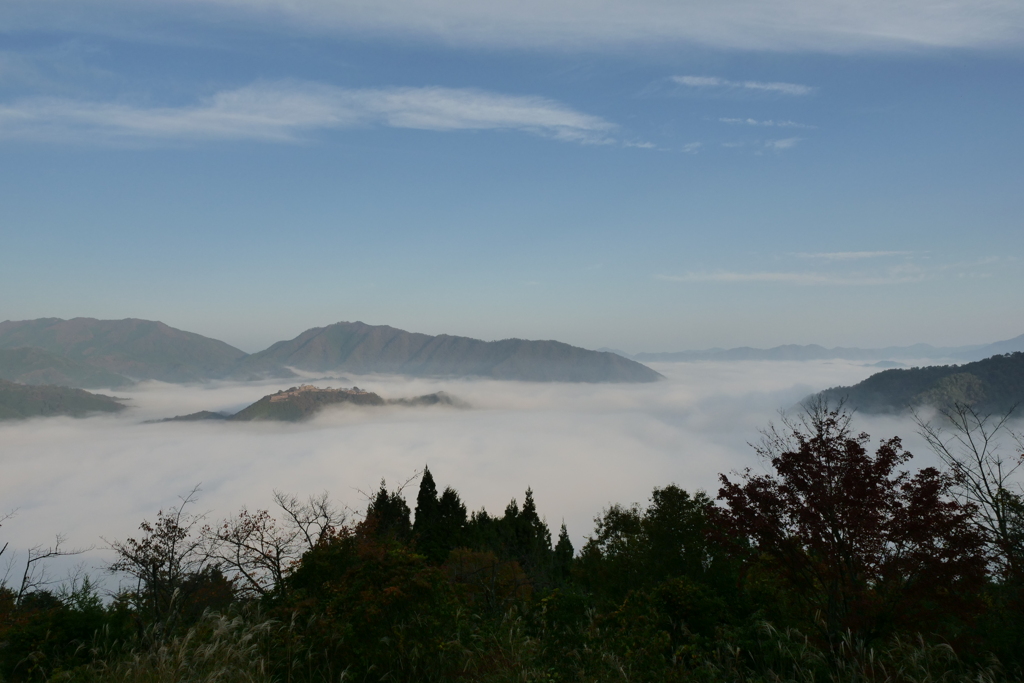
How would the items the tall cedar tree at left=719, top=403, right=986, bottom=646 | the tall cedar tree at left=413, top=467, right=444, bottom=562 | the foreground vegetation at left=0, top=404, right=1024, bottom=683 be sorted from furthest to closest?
the tall cedar tree at left=413, top=467, right=444, bottom=562 → the tall cedar tree at left=719, top=403, right=986, bottom=646 → the foreground vegetation at left=0, top=404, right=1024, bottom=683

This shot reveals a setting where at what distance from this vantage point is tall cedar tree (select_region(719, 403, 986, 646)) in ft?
30.0

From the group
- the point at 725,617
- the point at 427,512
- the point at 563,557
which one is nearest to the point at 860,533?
the point at 725,617

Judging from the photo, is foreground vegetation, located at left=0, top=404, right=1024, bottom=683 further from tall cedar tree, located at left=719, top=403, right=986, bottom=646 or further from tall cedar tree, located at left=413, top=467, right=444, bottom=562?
tall cedar tree, located at left=413, top=467, right=444, bottom=562

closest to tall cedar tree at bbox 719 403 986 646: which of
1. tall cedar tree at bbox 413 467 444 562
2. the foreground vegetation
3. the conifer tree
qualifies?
the foreground vegetation

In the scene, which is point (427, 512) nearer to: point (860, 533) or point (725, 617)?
point (725, 617)

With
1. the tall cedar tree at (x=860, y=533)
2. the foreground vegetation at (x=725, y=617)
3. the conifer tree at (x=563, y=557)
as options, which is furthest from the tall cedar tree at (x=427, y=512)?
the tall cedar tree at (x=860, y=533)

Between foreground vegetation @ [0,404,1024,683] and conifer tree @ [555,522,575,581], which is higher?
foreground vegetation @ [0,404,1024,683]

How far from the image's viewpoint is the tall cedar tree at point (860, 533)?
9148 millimetres

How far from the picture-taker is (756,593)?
14.4 meters

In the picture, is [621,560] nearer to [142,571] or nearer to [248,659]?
[142,571]

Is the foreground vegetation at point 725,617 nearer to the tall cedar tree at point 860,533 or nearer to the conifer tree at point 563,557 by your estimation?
the tall cedar tree at point 860,533

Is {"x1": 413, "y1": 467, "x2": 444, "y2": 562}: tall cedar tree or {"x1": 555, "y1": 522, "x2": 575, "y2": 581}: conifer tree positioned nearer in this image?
{"x1": 555, "y1": 522, "x2": 575, "y2": 581}: conifer tree

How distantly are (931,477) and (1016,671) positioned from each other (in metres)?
3.11

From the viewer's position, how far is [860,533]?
9.58 m
